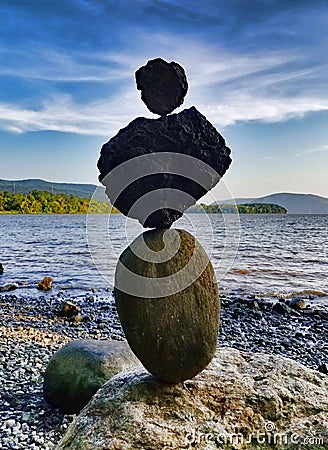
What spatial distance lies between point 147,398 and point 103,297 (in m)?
14.0

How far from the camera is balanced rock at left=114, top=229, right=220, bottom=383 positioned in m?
4.42

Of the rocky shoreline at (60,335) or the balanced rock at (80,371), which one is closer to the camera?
the rocky shoreline at (60,335)

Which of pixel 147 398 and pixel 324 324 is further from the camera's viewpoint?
pixel 324 324

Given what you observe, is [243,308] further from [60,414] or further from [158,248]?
[158,248]

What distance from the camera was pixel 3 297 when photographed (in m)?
18.0

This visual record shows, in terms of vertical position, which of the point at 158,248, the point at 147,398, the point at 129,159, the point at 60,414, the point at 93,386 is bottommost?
the point at 60,414

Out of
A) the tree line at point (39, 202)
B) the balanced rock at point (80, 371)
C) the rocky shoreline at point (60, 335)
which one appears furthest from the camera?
the tree line at point (39, 202)

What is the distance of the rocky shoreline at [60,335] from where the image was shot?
636 centimetres

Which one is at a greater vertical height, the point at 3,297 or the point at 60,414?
the point at 60,414

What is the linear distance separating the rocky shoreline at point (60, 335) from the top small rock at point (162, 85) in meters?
4.52

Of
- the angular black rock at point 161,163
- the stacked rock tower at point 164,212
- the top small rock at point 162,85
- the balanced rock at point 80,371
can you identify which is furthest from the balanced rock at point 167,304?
the balanced rock at point 80,371

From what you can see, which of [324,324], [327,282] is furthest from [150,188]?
[327,282]

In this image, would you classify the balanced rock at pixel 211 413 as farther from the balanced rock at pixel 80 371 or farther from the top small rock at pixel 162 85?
the top small rock at pixel 162 85

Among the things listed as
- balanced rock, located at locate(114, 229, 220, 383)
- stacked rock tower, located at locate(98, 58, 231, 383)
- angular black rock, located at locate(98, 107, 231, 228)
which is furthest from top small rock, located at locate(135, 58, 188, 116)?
balanced rock, located at locate(114, 229, 220, 383)
